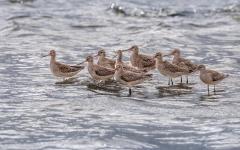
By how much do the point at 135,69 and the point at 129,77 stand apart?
847 mm

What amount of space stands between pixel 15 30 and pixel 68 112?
33.6ft

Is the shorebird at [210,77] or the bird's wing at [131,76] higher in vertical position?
the bird's wing at [131,76]

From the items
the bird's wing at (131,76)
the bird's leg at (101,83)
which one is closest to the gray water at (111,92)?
the bird's leg at (101,83)

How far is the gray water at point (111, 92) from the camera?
11859 millimetres

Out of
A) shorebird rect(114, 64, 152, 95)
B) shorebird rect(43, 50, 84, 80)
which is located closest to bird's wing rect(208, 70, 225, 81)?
shorebird rect(114, 64, 152, 95)

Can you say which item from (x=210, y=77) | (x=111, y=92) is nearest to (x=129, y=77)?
(x=111, y=92)

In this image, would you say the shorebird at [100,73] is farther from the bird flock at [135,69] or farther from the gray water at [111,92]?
the gray water at [111,92]

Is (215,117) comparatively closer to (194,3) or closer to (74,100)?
(74,100)

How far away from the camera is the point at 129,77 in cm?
1498

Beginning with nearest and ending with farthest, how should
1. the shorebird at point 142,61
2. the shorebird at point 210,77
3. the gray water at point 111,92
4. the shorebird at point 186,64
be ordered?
the gray water at point 111,92
the shorebird at point 210,77
the shorebird at point 186,64
the shorebird at point 142,61

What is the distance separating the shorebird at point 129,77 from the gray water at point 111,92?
0.82 feet

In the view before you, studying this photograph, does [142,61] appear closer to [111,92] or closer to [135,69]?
[135,69]

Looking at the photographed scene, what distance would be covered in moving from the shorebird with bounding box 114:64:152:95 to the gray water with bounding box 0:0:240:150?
0.82 ft

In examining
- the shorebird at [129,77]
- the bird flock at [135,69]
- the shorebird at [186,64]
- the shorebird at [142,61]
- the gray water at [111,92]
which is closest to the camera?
the gray water at [111,92]
